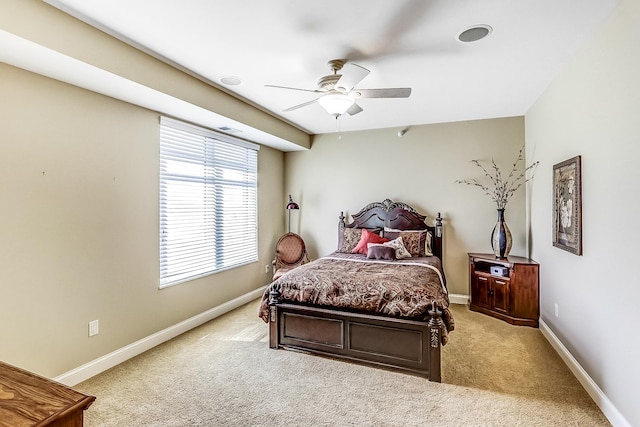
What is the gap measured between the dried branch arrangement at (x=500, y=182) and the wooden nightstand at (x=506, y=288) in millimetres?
849

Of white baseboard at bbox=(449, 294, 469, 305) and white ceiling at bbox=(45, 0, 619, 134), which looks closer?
white ceiling at bbox=(45, 0, 619, 134)

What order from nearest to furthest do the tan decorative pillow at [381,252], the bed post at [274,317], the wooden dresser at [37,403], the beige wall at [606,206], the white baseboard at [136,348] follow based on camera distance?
the wooden dresser at [37,403] < the beige wall at [606,206] < the white baseboard at [136,348] < the bed post at [274,317] < the tan decorative pillow at [381,252]

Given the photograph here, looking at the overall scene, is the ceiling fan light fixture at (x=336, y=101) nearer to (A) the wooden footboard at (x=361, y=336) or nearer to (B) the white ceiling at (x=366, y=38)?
(B) the white ceiling at (x=366, y=38)

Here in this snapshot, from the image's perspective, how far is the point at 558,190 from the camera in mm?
3127

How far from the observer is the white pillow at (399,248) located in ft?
14.3

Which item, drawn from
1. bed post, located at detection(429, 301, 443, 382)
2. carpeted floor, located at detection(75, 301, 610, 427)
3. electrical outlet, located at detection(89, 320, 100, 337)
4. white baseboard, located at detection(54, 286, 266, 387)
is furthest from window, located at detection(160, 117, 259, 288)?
bed post, located at detection(429, 301, 443, 382)

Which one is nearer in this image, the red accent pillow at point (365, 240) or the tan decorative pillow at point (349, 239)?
the red accent pillow at point (365, 240)

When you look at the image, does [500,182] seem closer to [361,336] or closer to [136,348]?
[361,336]

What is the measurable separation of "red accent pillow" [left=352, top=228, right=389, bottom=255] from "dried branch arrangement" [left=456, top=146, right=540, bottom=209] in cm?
158

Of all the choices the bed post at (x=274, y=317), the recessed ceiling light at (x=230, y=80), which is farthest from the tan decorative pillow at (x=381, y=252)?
the recessed ceiling light at (x=230, y=80)

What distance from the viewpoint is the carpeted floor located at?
7.26 feet

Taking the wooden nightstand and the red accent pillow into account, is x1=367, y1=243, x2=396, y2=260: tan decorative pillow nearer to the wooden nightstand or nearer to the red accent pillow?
the red accent pillow

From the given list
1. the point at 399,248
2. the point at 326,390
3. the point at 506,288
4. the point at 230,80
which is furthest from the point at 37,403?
the point at 506,288

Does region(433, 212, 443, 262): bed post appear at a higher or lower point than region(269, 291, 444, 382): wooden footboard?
higher
